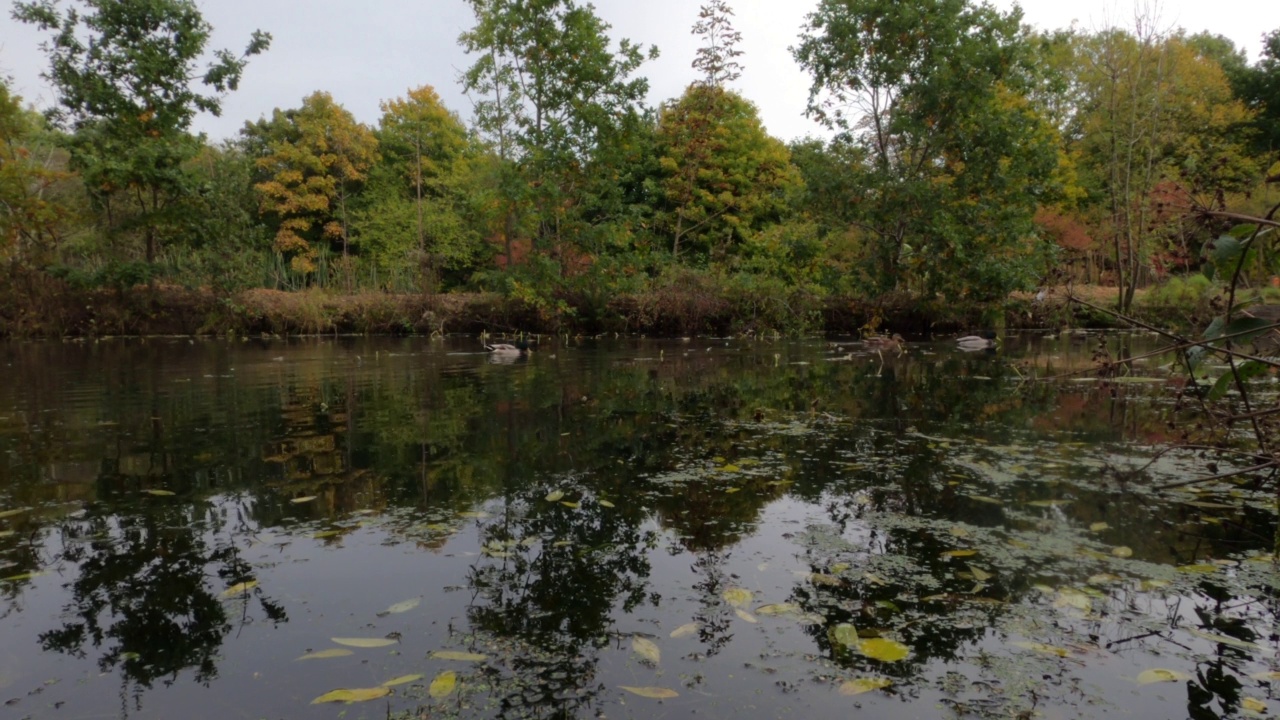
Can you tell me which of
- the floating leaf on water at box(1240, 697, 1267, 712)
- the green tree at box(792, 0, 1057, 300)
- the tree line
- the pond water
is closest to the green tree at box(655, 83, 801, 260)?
the tree line

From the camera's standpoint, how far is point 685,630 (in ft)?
8.57

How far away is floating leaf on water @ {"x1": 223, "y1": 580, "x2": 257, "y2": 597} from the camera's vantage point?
2.95 meters

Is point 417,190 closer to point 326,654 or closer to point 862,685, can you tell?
point 326,654

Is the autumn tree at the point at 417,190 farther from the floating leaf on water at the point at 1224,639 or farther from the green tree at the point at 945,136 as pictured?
the floating leaf on water at the point at 1224,639

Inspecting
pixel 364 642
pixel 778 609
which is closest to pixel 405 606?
pixel 364 642

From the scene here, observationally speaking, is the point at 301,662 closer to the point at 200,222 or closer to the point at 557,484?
the point at 557,484

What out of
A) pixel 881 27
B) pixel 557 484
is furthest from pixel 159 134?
pixel 557 484

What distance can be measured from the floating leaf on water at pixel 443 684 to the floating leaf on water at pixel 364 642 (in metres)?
0.33

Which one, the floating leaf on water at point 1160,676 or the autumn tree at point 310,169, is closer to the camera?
the floating leaf on water at point 1160,676

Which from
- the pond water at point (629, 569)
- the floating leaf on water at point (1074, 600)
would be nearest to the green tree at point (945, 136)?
the pond water at point (629, 569)

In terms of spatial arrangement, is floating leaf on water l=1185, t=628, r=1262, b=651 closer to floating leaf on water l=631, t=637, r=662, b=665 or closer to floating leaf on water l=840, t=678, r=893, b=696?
floating leaf on water l=840, t=678, r=893, b=696

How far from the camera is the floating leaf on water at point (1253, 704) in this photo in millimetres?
2082

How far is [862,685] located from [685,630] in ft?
2.09

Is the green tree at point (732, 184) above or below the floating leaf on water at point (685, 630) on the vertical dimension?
above
